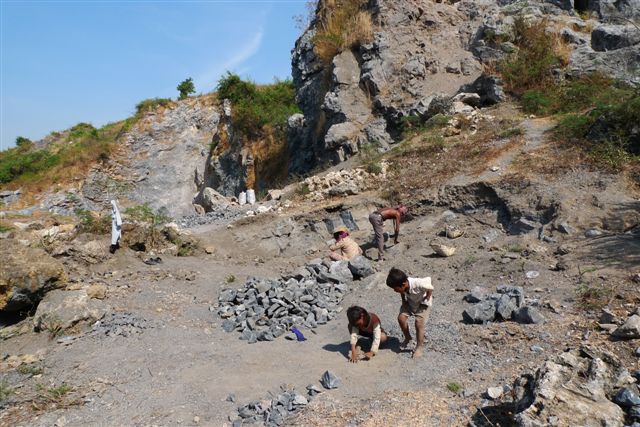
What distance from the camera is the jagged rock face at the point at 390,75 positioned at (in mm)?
13719

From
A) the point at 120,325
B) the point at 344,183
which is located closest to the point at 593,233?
the point at 344,183

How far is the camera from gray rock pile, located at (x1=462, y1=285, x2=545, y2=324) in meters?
5.10

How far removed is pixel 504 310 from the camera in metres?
5.34

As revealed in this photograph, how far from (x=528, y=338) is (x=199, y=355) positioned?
12.0 feet

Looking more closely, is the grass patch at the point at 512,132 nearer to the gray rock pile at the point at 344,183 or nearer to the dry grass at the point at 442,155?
the dry grass at the point at 442,155

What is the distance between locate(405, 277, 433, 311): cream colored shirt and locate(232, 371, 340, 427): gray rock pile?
128 centimetres

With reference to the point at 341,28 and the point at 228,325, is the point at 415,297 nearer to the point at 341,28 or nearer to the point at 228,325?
the point at 228,325

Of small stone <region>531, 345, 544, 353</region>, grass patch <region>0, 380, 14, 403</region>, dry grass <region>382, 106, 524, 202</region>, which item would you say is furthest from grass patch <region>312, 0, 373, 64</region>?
grass patch <region>0, 380, 14, 403</region>

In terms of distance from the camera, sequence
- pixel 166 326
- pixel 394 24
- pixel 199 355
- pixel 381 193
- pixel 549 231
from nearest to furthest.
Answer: pixel 199 355 → pixel 166 326 → pixel 549 231 → pixel 381 193 → pixel 394 24

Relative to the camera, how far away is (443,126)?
11812 mm

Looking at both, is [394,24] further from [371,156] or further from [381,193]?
[381,193]

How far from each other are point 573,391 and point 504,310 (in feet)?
6.69

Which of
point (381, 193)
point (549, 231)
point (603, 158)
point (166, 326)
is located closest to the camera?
point (166, 326)

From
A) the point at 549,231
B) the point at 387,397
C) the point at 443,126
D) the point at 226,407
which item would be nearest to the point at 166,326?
the point at 226,407
